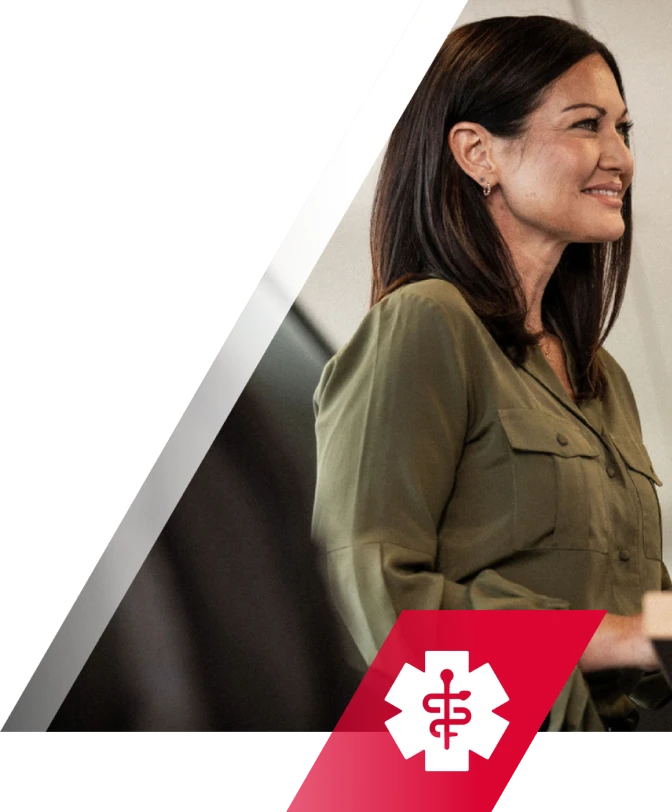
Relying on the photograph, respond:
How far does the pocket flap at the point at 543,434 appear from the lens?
4.46ft

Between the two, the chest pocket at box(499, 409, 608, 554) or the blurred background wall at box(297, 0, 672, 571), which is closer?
the chest pocket at box(499, 409, 608, 554)

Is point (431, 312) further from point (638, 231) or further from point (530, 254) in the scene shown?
point (638, 231)

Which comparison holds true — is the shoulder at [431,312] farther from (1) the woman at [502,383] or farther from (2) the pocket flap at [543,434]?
(2) the pocket flap at [543,434]

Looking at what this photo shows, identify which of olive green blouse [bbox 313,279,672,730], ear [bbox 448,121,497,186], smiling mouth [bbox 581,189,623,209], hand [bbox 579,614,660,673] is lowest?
hand [bbox 579,614,660,673]

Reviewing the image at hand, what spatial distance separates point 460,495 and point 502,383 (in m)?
0.14

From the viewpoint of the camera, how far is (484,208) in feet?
4.73

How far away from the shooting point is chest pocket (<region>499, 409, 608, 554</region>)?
1345mm

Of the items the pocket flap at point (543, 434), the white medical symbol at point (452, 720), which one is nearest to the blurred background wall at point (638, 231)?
the pocket flap at point (543, 434)

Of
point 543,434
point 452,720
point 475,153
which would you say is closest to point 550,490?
point 543,434

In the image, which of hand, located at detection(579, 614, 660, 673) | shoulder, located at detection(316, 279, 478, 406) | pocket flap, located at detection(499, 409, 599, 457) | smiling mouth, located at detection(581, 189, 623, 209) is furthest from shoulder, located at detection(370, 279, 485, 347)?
hand, located at detection(579, 614, 660, 673)

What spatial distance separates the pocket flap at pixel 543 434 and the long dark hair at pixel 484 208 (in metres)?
0.07

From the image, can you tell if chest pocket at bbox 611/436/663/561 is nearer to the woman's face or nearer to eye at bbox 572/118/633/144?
the woman's face

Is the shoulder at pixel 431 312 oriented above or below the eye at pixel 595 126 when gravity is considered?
below

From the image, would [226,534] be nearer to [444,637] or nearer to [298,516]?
[298,516]
